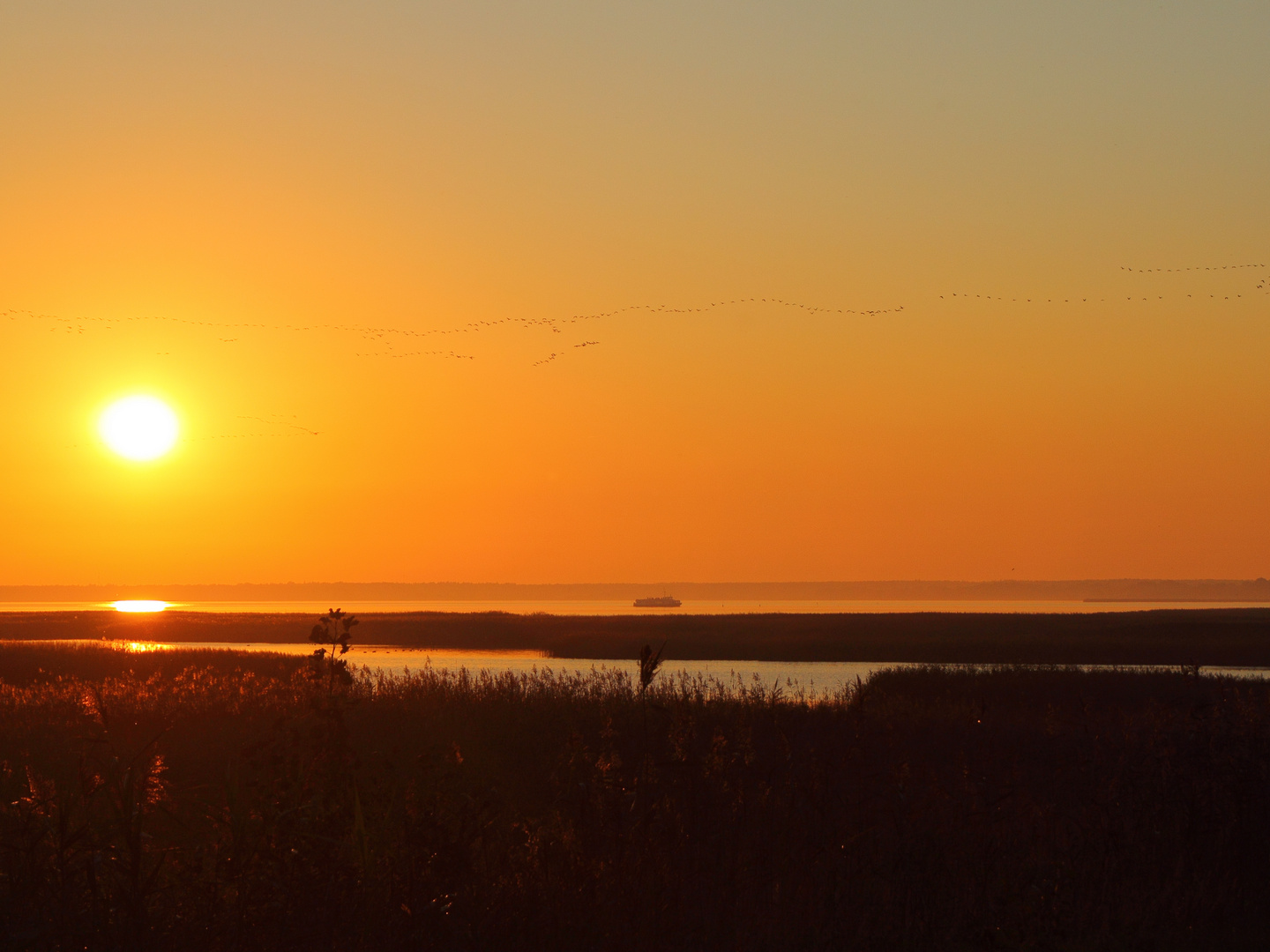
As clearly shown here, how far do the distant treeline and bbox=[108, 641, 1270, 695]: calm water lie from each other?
269cm

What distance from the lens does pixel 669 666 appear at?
61094 millimetres

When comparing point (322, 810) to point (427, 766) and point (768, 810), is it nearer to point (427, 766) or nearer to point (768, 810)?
point (427, 766)

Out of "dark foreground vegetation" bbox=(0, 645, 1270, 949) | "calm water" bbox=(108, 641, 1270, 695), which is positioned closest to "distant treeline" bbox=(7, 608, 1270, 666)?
"calm water" bbox=(108, 641, 1270, 695)

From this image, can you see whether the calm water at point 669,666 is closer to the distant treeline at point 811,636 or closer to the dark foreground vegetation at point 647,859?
the distant treeline at point 811,636

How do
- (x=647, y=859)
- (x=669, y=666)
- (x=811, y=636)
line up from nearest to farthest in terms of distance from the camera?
(x=647, y=859)
(x=669, y=666)
(x=811, y=636)

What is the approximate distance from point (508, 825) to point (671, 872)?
333 centimetres

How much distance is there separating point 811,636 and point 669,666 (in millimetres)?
20344

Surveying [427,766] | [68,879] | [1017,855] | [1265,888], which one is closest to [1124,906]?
[1017,855]

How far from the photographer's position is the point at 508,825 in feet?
37.2

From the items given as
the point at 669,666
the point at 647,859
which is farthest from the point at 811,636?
the point at 647,859

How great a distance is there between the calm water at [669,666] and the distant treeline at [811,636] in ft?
8.83

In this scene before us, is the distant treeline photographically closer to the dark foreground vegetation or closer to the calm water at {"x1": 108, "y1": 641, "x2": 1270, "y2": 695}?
the calm water at {"x1": 108, "y1": 641, "x2": 1270, "y2": 695}

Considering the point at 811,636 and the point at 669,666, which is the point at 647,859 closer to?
the point at 669,666

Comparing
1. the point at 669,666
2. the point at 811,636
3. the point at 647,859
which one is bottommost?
the point at 647,859
